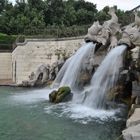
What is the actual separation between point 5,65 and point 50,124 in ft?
65.4

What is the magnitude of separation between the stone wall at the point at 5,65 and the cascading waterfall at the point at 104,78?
14.3 metres

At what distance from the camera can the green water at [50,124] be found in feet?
44.2

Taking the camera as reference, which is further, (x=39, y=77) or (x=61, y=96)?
(x=39, y=77)

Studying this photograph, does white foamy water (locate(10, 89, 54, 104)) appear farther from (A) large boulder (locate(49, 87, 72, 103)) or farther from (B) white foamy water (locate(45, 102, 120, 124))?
(B) white foamy water (locate(45, 102, 120, 124))

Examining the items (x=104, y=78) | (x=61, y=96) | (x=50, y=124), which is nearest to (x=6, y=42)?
(x=61, y=96)

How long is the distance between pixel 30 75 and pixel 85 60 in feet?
25.9

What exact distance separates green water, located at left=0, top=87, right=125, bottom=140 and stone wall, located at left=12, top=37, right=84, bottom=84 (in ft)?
39.5

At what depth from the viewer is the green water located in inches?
530

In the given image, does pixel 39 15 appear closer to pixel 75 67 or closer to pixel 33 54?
pixel 33 54

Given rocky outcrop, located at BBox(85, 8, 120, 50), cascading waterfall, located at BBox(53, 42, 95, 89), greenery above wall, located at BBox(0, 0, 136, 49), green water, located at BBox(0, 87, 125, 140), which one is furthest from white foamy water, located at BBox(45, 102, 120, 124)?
greenery above wall, located at BBox(0, 0, 136, 49)

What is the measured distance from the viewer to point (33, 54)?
32.0 meters

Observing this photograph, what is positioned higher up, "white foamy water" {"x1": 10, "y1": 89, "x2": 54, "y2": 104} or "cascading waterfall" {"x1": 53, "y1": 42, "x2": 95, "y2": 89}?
"cascading waterfall" {"x1": 53, "y1": 42, "x2": 95, "y2": 89}

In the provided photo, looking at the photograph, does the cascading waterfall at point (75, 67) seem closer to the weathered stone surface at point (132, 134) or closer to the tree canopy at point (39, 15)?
the weathered stone surface at point (132, 134)

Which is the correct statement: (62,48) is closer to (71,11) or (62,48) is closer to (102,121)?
(102,121)
